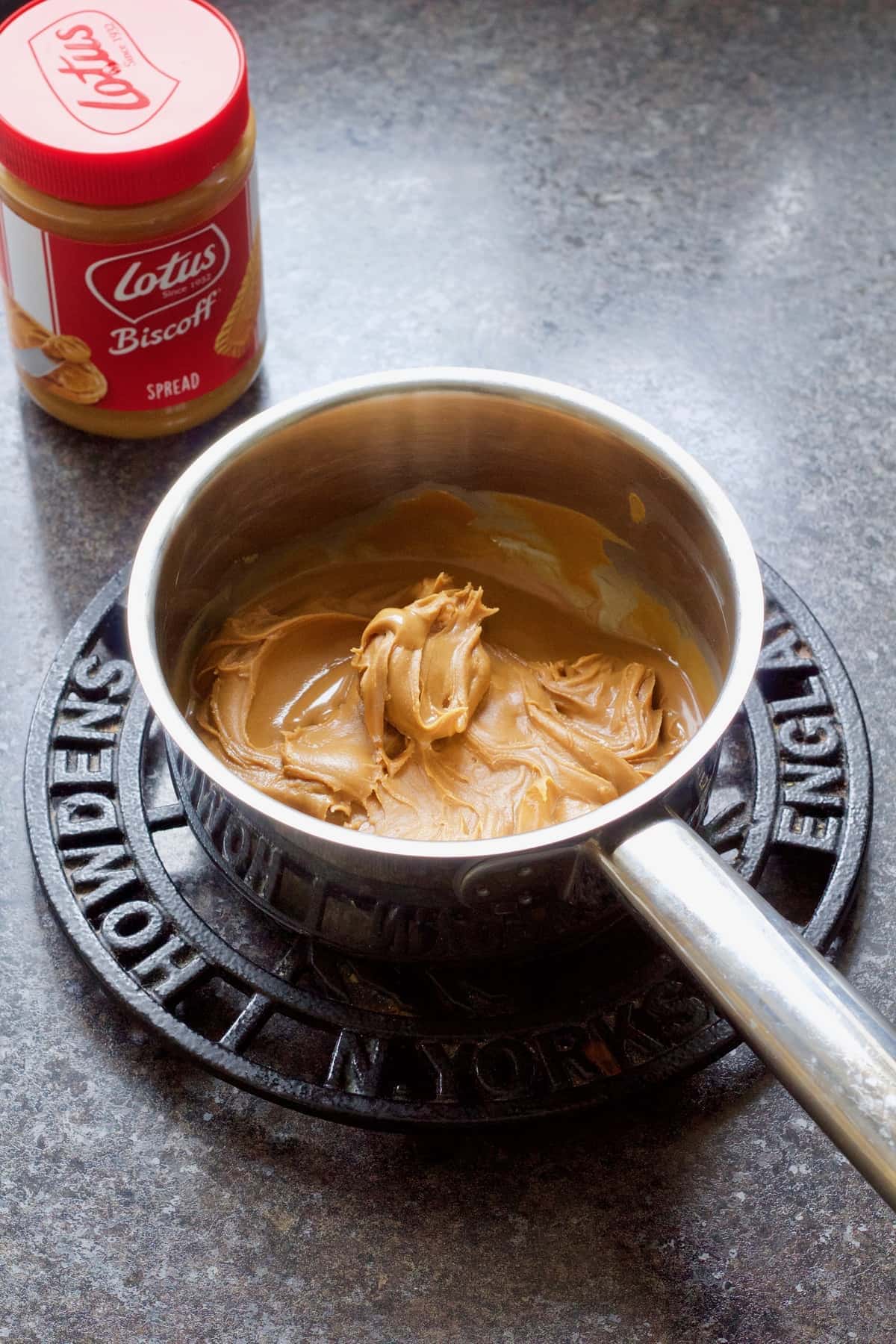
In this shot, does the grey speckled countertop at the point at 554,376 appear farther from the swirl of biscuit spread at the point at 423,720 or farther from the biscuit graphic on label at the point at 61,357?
the swirl of biscuit spread at the point at 423,720

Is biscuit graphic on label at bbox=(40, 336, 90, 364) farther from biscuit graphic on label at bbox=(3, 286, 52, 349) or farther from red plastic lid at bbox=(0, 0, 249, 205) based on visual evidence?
red plastic lid at bbox=(0, 0, 249, 205)

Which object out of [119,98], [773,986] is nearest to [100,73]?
[119,98]

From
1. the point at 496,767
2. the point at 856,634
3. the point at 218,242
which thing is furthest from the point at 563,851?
the point at 218,242

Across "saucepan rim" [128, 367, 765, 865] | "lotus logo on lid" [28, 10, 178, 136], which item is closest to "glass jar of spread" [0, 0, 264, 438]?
"lotus logo on lid" [28, 10, 178, 136]

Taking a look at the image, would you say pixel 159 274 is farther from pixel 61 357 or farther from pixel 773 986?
pixel 773 986

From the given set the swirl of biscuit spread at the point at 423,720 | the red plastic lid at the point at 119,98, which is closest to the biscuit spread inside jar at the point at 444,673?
the swirl of biscuit spread at the point at 423,720

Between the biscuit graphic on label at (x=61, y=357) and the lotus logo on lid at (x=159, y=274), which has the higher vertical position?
the lotus logo on lid at (x=159, y=274)

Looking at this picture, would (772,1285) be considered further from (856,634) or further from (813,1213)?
(856,634)
